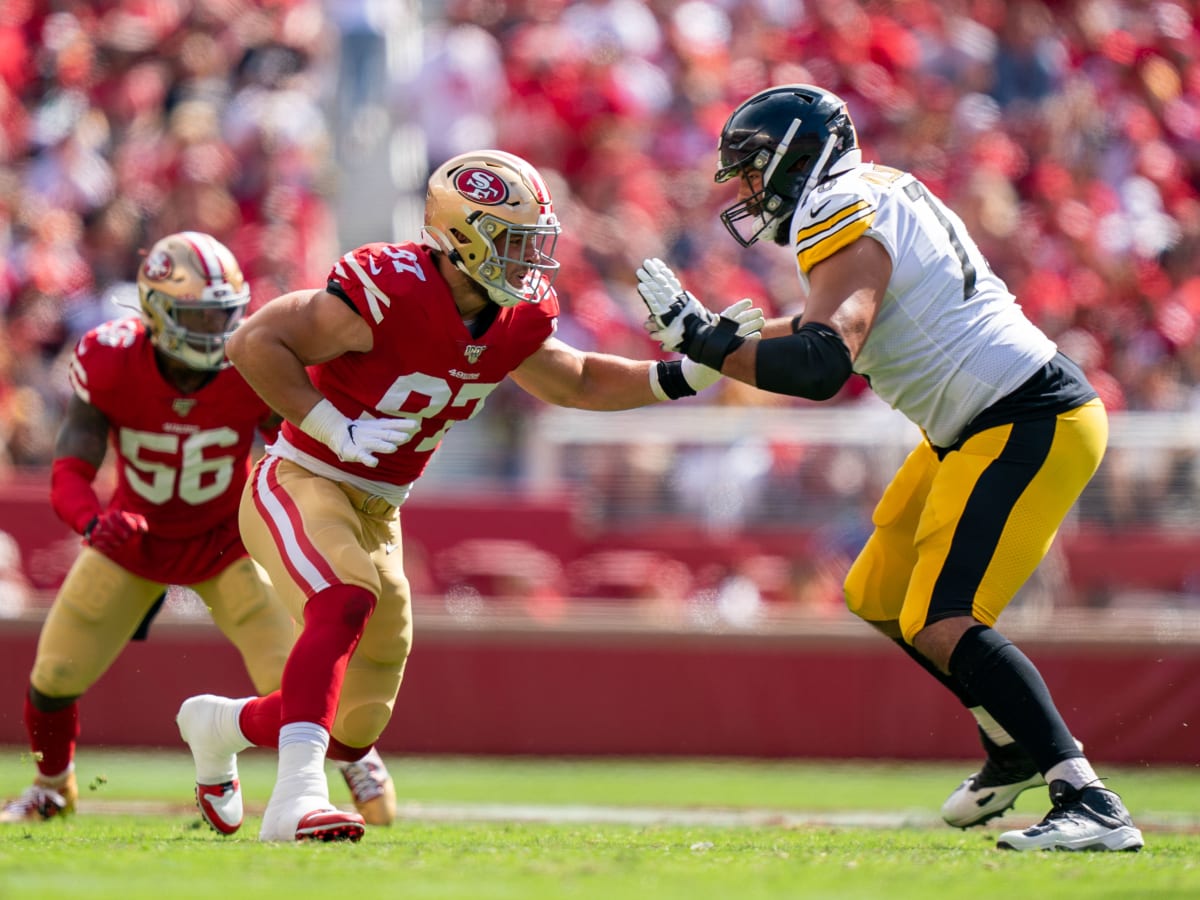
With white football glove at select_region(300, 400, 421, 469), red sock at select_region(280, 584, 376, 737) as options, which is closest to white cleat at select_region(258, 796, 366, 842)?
red sock at select_region(280, 584, 376, 737)

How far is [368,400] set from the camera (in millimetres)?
5477

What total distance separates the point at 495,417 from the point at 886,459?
93.7 inches

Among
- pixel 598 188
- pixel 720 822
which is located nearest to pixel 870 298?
pixel 720 822

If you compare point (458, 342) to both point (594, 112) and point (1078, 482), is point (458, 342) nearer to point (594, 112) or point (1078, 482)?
point (1078, 482)

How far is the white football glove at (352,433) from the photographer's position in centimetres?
528

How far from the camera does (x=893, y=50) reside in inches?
567

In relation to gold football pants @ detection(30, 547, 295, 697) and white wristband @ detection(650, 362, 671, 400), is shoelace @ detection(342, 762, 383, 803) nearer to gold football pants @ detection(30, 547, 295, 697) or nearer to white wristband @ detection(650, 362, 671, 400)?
gold football pants @ detection(30, 547, 295, 697)

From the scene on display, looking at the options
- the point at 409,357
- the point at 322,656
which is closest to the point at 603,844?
the point at 322,656

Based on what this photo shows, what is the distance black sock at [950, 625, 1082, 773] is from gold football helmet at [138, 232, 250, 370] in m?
3.04

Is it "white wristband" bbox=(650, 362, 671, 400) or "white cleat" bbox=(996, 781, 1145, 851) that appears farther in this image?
"white wristband" bbox=(650, 362, 671, 400)

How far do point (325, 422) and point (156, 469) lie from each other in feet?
5.24

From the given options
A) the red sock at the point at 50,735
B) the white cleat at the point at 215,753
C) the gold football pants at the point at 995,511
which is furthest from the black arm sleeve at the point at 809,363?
the red sock at the point at 50,735

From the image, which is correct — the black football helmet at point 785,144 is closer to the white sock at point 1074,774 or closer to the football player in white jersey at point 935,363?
the football player in white jersey at point 935,363

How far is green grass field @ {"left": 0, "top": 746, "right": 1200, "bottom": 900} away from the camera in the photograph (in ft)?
13.2
